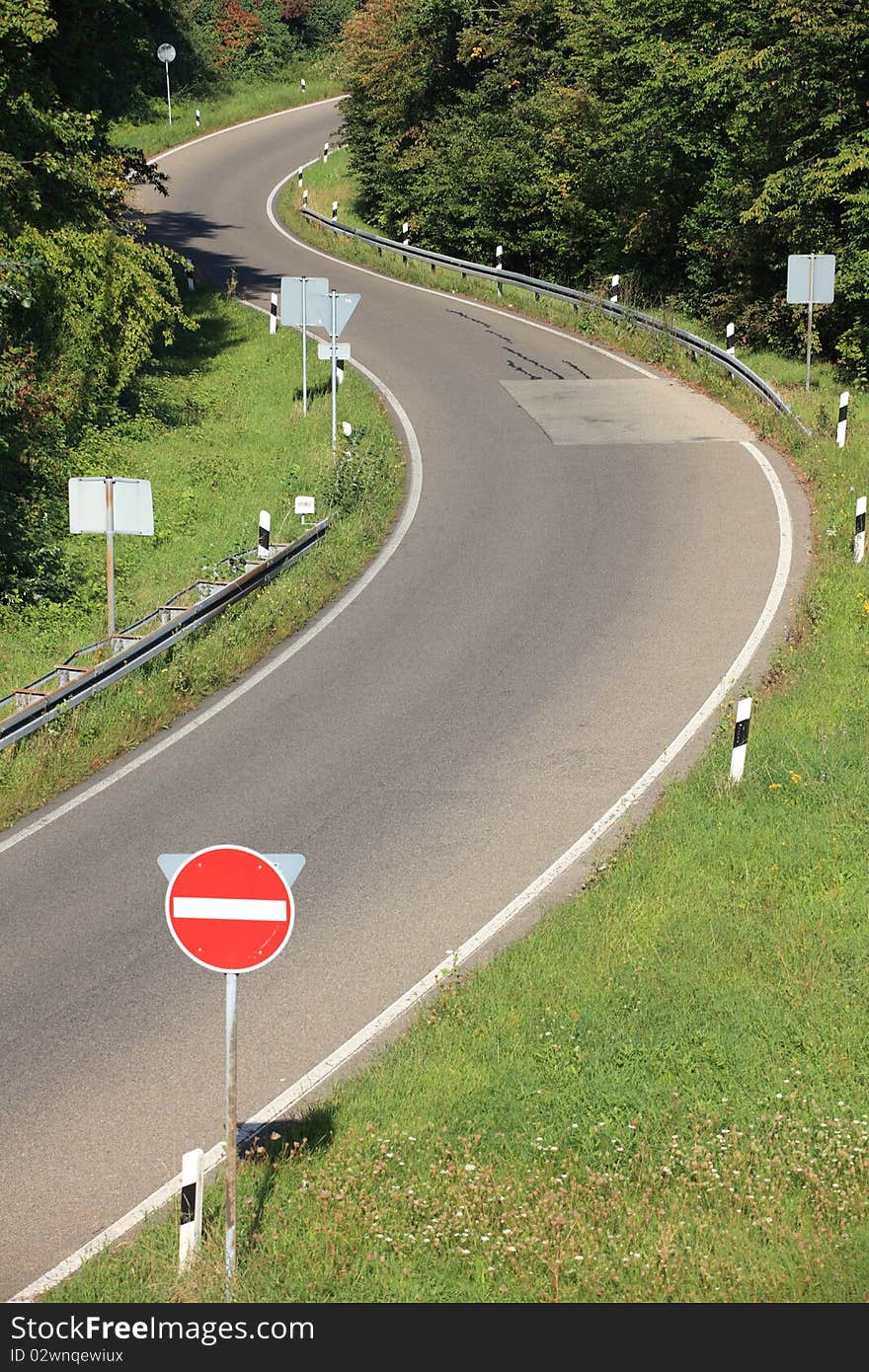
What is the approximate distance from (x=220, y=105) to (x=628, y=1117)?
70.7 meters

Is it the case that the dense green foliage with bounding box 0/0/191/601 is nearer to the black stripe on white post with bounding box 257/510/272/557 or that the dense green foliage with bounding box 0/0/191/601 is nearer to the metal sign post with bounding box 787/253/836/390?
the black stripe on white post with bounding box 257/510/272/557

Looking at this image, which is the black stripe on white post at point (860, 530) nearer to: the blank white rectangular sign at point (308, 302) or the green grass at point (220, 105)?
the blank white rectangular sign at point (308, 302)

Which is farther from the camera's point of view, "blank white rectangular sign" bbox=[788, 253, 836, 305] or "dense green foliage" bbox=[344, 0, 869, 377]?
"dense green foliage" bbox=[344, 0, 869, 377]

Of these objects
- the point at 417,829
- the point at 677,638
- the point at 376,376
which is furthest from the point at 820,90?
the point at 417,829

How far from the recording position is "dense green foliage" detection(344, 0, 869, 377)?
26.9 m

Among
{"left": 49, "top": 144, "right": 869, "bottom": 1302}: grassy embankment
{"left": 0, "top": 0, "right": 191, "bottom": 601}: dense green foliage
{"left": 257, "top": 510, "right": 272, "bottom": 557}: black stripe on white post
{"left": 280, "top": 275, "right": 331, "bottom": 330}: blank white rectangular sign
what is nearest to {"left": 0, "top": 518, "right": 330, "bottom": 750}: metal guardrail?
{"left": 257, "top": 510, "right": 272, "bottom": 557}: black stripe on white post

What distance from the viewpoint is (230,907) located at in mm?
6520

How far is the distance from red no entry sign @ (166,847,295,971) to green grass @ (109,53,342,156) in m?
60.2

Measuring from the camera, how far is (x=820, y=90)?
26578 millimetres

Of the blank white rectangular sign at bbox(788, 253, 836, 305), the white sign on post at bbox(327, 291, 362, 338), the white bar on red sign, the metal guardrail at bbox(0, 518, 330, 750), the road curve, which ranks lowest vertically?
the road curve

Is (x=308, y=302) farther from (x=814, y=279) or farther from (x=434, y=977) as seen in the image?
(x=434, y=977)

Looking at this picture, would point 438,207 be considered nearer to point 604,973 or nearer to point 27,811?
point 27,811

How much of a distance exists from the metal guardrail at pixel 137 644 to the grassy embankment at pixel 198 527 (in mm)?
141

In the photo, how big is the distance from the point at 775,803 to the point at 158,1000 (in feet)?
16.0
